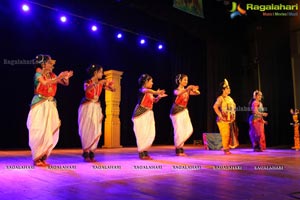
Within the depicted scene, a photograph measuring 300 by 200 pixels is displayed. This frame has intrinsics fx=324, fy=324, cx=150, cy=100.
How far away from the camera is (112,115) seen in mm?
7633

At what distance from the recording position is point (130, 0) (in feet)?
20.9

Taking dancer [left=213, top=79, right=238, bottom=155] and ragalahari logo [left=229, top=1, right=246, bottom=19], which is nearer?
dancer [left=213, top=79, right=238, bottom=155]

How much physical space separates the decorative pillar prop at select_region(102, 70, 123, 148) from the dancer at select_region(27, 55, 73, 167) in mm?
3858

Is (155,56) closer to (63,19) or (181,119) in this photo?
(63,19)

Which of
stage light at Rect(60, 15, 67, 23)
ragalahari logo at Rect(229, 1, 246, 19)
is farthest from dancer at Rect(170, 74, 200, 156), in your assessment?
ragalahari logo at Rect(229, 1, 246, 19)

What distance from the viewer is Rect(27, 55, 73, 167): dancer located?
359cm

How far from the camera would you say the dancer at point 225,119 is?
5.62 m

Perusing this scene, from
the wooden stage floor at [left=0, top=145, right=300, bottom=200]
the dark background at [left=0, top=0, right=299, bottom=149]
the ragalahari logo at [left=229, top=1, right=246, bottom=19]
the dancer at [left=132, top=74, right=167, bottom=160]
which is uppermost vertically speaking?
the ragalahari logo at [left=229, top=1, right=246, bottom=19]

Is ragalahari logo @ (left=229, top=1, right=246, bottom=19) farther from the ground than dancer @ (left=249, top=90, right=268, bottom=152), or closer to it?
farther from the ground

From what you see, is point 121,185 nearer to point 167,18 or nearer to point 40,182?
point 40,182

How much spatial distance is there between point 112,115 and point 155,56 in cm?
242

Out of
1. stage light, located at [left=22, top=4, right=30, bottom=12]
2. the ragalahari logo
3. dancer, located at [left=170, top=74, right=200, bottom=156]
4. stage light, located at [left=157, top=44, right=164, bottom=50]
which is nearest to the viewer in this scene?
dancer, located at [left=170, top=74, right=200, bottom=156]

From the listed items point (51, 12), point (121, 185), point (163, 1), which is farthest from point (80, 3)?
point (121, 185)

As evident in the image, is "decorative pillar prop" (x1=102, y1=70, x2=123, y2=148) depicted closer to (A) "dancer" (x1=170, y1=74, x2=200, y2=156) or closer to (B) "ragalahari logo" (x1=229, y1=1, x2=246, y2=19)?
(A) "dancer" (x1=170, y1=74, x2=200, y2=156)
